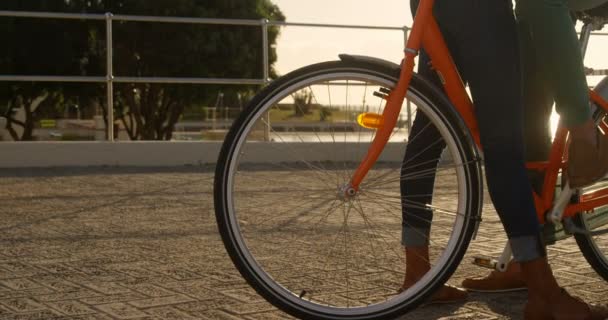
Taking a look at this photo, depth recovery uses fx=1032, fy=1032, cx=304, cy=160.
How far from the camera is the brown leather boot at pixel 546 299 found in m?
2.60

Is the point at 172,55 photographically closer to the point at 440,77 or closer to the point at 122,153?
the point at 122,153

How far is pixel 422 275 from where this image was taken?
274 centimetres

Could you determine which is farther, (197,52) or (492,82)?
(197,52)

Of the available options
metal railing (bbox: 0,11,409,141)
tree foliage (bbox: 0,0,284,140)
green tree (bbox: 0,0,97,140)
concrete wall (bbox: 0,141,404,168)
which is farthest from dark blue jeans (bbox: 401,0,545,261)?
green tree (bbox: 0,0,97,140)

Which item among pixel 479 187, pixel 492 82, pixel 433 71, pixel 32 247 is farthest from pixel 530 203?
pixel 32 247

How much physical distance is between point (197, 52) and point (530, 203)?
2827 centimetres

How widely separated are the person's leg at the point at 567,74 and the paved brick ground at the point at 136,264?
0.46 m

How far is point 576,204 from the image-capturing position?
2859mm

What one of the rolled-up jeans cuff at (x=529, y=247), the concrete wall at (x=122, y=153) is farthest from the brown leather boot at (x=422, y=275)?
the concrete wall at (x=122, y=153)

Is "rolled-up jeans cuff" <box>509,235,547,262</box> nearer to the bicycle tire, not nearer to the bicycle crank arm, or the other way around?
the bicycle crank arm

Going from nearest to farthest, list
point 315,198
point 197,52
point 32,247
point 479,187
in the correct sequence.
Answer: point 479,187
point 315,198
point 32,247
point 197,52

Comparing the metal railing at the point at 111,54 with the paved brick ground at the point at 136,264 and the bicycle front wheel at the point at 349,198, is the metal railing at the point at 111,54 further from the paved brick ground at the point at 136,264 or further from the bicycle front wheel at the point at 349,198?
the bicycle front wheel at the point at 349,198

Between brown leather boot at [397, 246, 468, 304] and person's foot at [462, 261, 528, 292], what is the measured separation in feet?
0.48

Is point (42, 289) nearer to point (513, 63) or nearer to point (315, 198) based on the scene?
point (315, 198)
